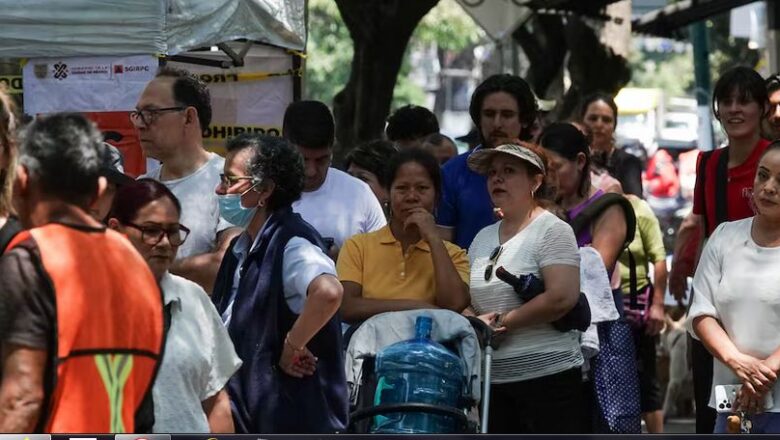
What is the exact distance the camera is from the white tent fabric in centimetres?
808

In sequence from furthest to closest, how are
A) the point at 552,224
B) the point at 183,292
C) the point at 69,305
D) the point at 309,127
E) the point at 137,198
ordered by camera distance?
the point at 309,127 → the point at 552,224 → the point at 137,198 → the point at 183,292 → the point at 69,305

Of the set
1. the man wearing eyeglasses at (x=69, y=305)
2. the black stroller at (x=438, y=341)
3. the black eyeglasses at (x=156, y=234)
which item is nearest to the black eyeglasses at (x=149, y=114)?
the black stroller at (x=438, y=341)

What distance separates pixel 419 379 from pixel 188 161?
1.44 meters

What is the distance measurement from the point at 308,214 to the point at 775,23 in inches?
416

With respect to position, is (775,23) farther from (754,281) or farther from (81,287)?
(81,287)

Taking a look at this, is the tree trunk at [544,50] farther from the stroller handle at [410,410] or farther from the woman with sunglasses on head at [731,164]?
the stroller handle at [410,410]

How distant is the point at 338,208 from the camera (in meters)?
7.87

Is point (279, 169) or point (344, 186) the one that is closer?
point (279, 169)

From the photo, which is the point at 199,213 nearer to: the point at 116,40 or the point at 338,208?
the point at 338,208

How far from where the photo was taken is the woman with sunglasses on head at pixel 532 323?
6980 mm

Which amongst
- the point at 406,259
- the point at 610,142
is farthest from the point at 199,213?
the point at 610,142

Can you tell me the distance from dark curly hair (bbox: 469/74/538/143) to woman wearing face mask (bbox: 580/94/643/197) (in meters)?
1.78

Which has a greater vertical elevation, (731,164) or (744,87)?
(744,87)

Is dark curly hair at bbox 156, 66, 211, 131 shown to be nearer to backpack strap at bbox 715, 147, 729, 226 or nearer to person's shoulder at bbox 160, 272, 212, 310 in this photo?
person's shoulder at bbox 160, 272, 212, 310
